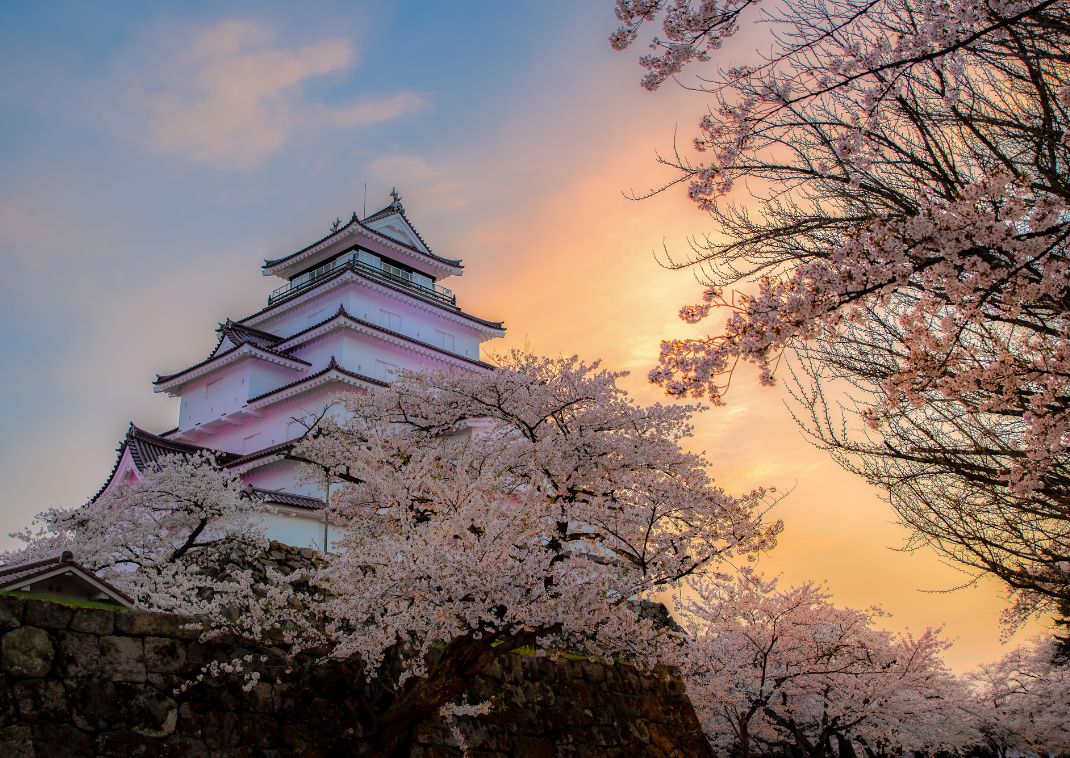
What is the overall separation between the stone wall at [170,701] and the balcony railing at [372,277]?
22.3 m

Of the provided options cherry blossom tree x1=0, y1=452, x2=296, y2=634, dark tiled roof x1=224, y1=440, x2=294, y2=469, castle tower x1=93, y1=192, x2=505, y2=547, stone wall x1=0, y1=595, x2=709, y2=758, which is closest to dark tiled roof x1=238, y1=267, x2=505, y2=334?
castle tower x1=93, y1=192, x2=505, y2=547

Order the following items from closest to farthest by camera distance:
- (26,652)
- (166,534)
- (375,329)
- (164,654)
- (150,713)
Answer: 1. (26,652)
2. (150,713)
3. (164,654)
4. (166,534)
5. (375,329)

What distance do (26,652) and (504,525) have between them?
17.9 feet

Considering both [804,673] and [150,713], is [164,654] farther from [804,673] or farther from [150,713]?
[804,673]

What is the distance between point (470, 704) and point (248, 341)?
20.4 metres

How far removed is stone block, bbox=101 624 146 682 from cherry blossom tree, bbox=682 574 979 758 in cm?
1024

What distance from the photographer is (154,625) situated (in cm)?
948

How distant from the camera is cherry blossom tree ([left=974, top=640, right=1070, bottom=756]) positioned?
25.7 metres

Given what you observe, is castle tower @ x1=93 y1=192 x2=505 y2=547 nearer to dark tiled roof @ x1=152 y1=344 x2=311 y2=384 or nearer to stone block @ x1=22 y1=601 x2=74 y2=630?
dark tiled roof @ x1=152 y1=344 x2=311 y2=384

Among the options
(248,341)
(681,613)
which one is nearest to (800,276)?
(681,613)

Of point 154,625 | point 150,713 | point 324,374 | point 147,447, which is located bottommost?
point 150,713

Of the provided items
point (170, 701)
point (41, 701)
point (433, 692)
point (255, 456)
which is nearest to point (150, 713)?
point (170, 701)

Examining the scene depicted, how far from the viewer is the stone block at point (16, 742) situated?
7.92 m

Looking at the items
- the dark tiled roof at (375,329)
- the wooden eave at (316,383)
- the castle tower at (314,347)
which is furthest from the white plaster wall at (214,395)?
the dark tiled roof at (375,329)
